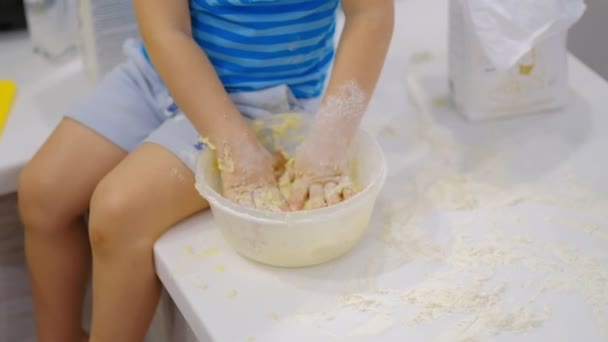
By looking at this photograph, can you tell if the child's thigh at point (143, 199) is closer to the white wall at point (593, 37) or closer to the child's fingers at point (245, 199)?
the child's fingers at point (245, 199)

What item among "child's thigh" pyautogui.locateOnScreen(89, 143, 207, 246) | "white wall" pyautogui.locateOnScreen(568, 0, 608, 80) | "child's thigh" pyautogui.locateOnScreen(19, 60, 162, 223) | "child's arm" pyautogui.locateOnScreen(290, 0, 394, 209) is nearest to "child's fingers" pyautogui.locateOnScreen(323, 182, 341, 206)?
"child's arm" pyautogui.locateOnScreen(290, 0, 394, 209)

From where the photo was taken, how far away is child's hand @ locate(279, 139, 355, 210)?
81 centimetres

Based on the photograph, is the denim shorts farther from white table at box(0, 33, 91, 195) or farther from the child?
white table at box(0, 33, 91, 195)

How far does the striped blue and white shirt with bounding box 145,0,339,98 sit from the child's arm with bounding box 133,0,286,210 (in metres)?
0.04

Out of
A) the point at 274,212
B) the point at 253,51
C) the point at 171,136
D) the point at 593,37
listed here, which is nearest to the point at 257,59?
the point at 253,51

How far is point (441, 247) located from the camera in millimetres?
833

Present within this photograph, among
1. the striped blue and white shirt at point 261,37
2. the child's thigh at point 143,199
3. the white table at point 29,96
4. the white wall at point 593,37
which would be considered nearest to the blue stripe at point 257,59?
the striped blue and white shirt at point 261,37

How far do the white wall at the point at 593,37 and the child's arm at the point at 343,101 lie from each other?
0.52m

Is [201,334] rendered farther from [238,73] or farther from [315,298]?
[238,73]

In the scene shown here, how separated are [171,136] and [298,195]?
16 cm

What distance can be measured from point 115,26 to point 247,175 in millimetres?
394

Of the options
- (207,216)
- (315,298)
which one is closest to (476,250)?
(315,298)

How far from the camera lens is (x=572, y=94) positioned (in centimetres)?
107

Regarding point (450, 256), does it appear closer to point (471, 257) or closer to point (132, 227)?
point (471, 257)
